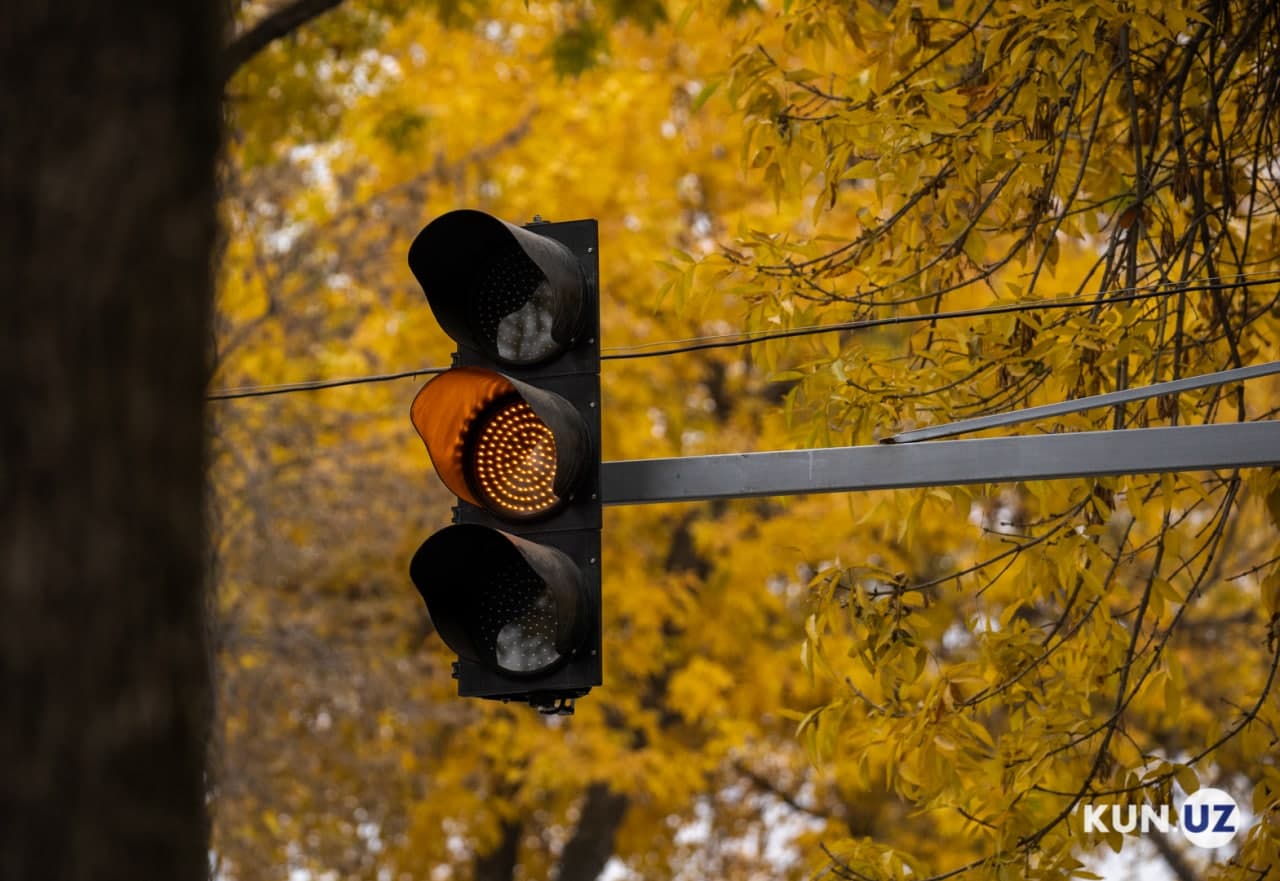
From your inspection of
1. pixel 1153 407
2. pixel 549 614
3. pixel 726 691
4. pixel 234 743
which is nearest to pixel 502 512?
pixel 549 614

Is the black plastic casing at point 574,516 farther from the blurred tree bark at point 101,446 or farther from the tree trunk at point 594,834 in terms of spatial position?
the tree trunk at point 594,834

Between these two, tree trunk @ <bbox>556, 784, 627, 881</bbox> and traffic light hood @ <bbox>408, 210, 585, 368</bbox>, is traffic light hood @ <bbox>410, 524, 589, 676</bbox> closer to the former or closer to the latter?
traffic light hood @ <bbox>408, 210, 585, 368</bbox>

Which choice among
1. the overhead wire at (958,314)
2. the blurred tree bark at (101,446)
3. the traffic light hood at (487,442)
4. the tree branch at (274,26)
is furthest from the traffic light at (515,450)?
the tree branch at (274,26)

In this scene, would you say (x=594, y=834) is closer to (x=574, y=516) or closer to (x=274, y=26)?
(x=274, y=26)

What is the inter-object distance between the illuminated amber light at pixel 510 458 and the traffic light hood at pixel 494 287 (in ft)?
0.54

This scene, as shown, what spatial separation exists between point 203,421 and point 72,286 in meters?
0.27

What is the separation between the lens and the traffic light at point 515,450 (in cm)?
438

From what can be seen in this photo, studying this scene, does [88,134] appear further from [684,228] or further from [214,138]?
[684,228]

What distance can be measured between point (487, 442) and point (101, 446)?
2.29 meters

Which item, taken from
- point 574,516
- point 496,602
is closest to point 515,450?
point 574,516

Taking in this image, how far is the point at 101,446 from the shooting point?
229cm

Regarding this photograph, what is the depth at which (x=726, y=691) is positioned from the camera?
48.9 ft

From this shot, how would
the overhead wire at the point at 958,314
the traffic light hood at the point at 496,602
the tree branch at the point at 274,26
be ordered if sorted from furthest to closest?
1. the tree branch at the point at 274,26
2. the overhead wire at the point at 958,314
3. the traffic light hood at the point at 496,602

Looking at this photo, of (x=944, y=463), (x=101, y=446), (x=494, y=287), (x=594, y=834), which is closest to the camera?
(x=101, y=446)
